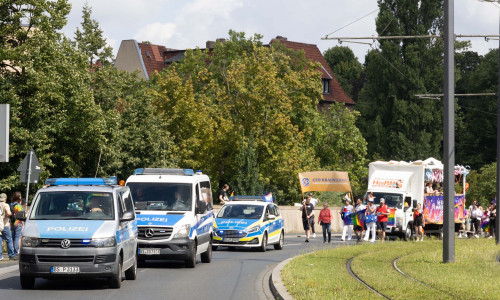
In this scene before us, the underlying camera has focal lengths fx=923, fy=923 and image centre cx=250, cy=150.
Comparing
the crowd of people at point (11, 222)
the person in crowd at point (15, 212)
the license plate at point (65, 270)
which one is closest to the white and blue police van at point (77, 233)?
the license plate at point (65, 270)

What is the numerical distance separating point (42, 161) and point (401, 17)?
136 ft

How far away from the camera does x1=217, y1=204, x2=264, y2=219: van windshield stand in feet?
98.6

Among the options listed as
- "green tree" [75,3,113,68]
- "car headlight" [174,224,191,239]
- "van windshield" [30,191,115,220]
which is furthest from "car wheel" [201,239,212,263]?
"green tree" [75,3,113,68]

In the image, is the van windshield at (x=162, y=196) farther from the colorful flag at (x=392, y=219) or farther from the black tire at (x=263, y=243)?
the colorful flag at (x=392, y=219)

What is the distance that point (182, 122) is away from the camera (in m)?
57.7

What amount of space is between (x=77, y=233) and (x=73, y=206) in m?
1.14

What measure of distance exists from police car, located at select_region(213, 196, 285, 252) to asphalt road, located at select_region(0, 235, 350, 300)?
222 inches

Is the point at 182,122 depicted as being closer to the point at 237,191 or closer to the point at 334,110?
the point at 237,191

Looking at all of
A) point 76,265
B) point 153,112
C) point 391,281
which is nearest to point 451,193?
point 391,281

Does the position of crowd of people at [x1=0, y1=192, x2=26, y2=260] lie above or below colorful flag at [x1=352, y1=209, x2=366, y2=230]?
above

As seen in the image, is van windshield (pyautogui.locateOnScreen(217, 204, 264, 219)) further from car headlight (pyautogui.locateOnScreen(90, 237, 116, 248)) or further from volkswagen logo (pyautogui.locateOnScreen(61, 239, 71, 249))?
volkswagen logo (pyautogui.locateOnScreen(61, 239, 71, 249))

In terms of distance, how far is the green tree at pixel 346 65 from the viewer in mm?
105188

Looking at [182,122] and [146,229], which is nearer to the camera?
[146,229]

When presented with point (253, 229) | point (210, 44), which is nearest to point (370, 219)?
point (253, 229)
